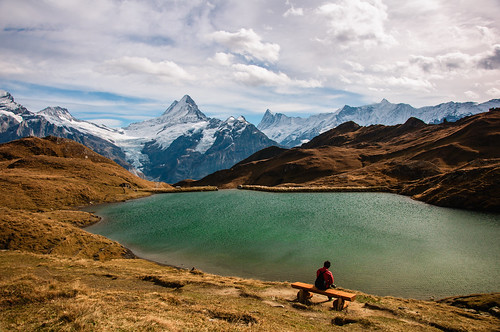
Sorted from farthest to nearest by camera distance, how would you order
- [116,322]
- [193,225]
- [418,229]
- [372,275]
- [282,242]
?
[193,225] < [418,229] < [282,242] < [372,275] < [116,322]

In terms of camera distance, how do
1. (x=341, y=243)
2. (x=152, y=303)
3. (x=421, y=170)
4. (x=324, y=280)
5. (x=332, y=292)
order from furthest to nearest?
1. (x=421, y=170)
2. (x=341, y=243)
3. (x=324, y=280)
4. (x=332, y=292)
5. (x=152, y=303)

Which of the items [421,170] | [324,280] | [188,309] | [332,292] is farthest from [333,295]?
[421,170]

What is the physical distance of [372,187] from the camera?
116500 millimetres

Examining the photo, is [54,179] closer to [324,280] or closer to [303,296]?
[303,296]

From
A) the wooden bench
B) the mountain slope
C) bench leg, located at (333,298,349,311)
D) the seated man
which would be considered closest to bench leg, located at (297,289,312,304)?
the wooden bench

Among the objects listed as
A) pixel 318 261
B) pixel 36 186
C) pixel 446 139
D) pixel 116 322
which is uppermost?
pixel 446 139

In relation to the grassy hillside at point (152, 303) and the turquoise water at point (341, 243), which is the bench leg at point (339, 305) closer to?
the grassy hillside at point (152, 303)

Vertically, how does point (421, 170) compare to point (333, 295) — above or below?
above

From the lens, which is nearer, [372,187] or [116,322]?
[116,322]

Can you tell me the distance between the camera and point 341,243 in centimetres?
4481

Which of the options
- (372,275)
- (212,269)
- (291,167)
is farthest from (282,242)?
(291,167)

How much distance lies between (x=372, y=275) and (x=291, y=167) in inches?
5635

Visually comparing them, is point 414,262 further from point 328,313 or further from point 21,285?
point 21,285

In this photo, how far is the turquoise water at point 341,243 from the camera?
3262cm
